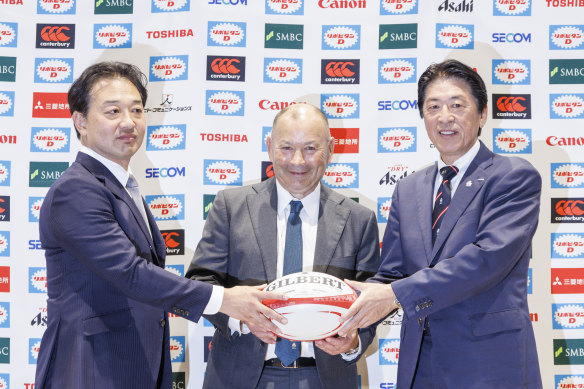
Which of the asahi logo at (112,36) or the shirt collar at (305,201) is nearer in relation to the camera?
the shirt collar at (305,201)

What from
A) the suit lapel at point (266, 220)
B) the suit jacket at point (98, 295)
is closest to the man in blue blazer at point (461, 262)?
the suit lapel at point (266, 220)

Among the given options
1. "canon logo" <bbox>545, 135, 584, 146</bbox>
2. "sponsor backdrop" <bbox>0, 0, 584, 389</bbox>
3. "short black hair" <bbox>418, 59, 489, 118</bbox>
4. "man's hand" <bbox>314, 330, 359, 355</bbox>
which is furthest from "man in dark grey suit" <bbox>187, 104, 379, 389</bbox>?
"canon logo" <bbox>545, 135, 584, 146</bbox>

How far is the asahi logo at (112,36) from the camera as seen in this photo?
4.36 m

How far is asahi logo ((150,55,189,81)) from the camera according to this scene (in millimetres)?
4309

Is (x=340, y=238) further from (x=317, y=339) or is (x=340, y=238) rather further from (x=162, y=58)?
(x=162, y=58)

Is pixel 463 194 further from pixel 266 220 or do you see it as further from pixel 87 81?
pixel 87 81

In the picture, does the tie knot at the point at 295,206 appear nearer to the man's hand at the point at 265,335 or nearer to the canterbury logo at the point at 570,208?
the man's hand at the point at 265,335

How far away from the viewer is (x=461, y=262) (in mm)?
2533

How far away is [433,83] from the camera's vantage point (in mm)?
2996

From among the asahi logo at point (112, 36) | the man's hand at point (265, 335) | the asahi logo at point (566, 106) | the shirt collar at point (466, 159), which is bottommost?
the man's hand at point (265, 335)

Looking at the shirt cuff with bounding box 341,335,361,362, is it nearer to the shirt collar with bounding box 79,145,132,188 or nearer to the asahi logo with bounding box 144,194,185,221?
the shirt collar with bounding box 79,145,132,188

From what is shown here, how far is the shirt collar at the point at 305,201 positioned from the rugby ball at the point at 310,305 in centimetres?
51

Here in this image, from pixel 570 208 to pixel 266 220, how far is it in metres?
2.53

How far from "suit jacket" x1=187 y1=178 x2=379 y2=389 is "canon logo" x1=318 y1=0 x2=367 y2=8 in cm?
184
